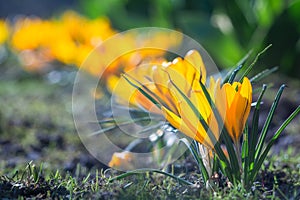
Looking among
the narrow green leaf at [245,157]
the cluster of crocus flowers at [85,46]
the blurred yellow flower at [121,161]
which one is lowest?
the narrow green leaf at [245,157]

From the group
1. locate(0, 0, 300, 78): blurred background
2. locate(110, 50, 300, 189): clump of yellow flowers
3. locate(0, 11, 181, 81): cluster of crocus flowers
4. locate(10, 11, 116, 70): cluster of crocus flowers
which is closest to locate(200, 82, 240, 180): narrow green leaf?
locate(110, 50, 300, 189): clump of yellow flowers

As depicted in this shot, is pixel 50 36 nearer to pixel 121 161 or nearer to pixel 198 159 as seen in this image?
pixel 121 161

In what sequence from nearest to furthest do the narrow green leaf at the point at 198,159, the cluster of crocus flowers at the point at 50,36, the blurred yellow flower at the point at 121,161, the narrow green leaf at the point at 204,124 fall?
the narrow green leaf at the point at 204,124 < the narrow green leaf at the point at 198,159 < the blurred yellow flower at the point at 121,161 < the cluster of crocus flowers at the point at 50,36

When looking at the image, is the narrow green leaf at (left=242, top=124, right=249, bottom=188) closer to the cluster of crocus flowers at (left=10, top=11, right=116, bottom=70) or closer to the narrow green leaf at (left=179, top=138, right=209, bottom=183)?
the narrow green leaf at (left=179, top=138, right=209, bottom=183)

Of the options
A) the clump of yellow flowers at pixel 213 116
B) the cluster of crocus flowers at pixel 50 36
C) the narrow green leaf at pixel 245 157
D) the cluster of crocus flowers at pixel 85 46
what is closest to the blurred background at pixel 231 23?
the cluster of crocus flowers at pixel 85 46

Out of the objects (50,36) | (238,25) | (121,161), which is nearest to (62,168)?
(121,161)

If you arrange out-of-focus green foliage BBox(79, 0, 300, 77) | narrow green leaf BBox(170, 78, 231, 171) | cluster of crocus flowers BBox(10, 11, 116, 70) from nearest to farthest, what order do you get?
narrow green leaf BBox(170, 78, 231, 171) → out-of-focus green foliage BBox(79, 0, 300, 77) → cluster of crocus flowers BBox(10, 11, 116, 70)

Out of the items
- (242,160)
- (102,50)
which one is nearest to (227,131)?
(242,160)

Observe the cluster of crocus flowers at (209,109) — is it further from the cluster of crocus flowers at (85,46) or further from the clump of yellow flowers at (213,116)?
the cluster of crocus flowers at (85,46)
